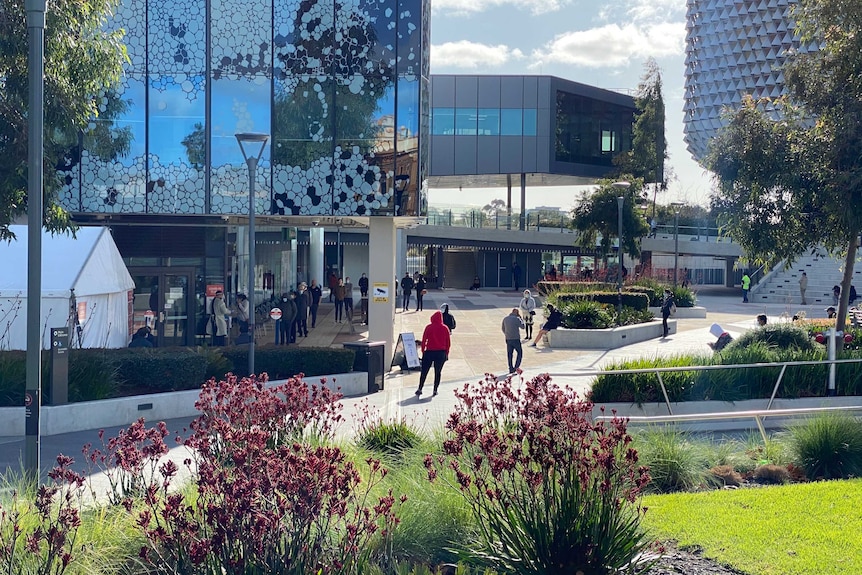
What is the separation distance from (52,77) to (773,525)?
10.1 m

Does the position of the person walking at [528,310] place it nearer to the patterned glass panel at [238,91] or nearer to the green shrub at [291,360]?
the patterned glass panel at [238,91]

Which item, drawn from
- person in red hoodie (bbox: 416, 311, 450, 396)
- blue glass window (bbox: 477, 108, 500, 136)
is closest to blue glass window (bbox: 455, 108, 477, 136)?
blue glass window (bbox: 477, 108, 500, 136)

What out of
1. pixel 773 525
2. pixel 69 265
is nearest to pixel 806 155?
pixel 773 525

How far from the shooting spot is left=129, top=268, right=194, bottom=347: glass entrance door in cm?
2394

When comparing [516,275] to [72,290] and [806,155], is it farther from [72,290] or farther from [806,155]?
[72,290]

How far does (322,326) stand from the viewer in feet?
104

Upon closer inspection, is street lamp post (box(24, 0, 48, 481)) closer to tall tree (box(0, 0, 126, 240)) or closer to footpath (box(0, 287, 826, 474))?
footpath (box(0, 287, 826, 474))

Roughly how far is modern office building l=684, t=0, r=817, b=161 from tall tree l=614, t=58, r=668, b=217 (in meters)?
33.4

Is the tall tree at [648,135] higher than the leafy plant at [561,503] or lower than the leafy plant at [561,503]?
higher

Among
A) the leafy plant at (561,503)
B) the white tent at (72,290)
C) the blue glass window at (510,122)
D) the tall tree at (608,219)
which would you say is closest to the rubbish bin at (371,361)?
the white tent at (72,290)

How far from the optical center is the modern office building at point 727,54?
9444cm

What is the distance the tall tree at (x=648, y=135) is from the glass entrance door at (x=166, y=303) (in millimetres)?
39860

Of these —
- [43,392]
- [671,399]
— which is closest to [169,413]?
[43,392]

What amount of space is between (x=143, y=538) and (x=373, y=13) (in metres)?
17.6
